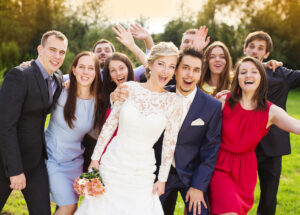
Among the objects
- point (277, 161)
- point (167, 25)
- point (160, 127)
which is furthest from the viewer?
A: point (167, 25)

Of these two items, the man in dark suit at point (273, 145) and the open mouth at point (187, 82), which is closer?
the open mouth at point (187, 82)

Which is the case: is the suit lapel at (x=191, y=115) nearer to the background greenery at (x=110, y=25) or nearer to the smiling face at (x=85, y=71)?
the smiling face at (x=85, y=71)

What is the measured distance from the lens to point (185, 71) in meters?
3.54

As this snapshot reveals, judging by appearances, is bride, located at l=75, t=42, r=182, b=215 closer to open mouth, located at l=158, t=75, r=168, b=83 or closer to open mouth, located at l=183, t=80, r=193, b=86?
open mouth, located at l=158, t=75, r=168, b=83

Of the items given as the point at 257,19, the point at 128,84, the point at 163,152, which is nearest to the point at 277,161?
the point at 163,152

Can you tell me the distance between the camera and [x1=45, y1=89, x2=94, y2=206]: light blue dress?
3.65m

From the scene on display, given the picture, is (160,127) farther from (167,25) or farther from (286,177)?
(167,25)

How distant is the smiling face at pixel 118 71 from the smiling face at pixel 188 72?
1102 mm

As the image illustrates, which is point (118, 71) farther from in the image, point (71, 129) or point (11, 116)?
point (11, 116)

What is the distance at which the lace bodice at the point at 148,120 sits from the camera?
10.5 ft

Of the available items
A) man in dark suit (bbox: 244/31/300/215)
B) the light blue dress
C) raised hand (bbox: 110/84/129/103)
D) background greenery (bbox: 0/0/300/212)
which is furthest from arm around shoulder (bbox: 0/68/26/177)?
background greenery (bbox: 0/0/300/212)

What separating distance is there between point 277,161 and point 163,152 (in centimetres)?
234

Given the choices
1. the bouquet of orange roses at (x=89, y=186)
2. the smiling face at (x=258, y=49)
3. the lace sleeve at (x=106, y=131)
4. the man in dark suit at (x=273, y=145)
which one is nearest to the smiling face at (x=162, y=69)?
the lace sleeve at (x=106, y=131)

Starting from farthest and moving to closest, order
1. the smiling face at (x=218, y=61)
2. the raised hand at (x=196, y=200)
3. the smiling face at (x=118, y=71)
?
the smiling face at (x=218, y=61) < the smiling face at (x=118, y=71) < the raised hand at (x=196, y=200)
